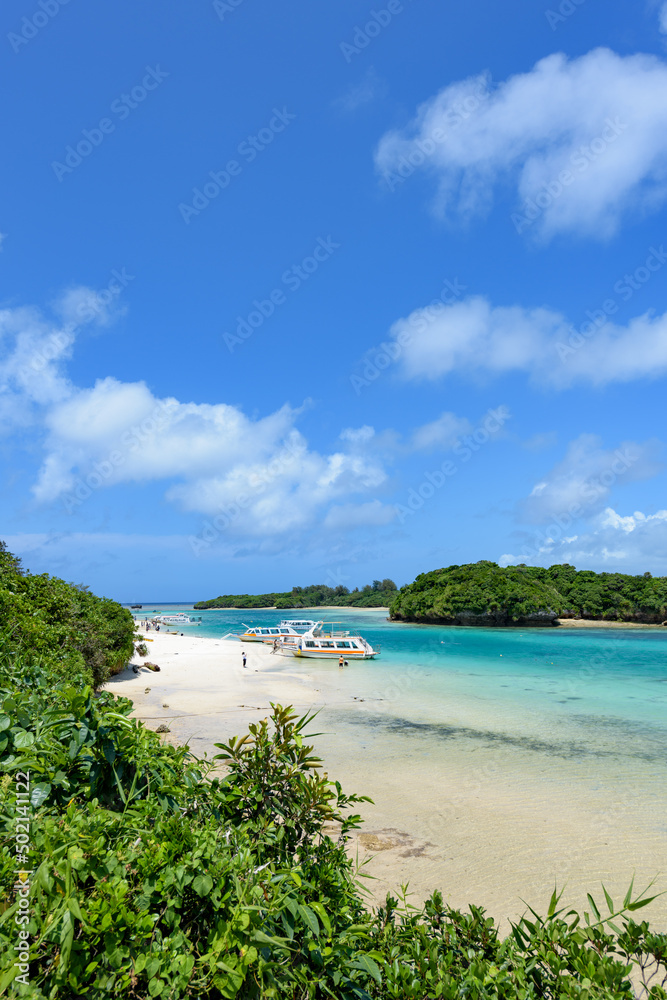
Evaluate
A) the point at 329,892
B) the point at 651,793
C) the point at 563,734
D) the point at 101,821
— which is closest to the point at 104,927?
the point at 101,821

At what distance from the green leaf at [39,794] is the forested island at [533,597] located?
242ft

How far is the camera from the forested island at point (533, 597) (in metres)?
70.3

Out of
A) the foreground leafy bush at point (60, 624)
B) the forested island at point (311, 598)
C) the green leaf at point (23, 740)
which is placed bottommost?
the forested island at point (311, 598)

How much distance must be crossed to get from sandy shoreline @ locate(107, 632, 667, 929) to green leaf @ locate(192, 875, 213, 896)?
172 cm

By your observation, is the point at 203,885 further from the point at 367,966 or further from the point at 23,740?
the point at 23,740

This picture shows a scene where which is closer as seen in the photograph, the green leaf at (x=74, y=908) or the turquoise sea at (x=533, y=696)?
the green leaf at (x=74, y=908)

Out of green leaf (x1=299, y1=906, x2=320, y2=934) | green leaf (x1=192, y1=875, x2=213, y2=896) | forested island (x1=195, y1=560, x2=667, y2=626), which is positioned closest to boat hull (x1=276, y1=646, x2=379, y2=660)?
green leaf (x1=299, y1=906, x2=320, y2=934)

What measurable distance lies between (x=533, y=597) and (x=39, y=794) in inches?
2938

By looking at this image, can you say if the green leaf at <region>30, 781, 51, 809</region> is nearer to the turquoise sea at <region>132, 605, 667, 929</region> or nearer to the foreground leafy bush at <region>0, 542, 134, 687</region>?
the turquoise sea at <region>132, 605, 667, 929</region>

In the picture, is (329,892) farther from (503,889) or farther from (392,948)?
(503,889)

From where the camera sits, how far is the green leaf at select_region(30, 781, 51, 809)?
173 cm

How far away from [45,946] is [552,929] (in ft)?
6.21

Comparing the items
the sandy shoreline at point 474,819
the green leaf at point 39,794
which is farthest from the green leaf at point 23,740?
the sandy shoreline at point 474,819

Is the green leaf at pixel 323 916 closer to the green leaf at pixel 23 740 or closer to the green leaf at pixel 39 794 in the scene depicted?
the green leaf at pixel 39 794
